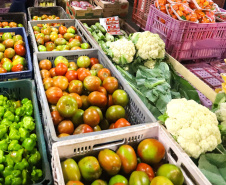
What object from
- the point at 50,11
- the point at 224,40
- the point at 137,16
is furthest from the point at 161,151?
the point at 50,11

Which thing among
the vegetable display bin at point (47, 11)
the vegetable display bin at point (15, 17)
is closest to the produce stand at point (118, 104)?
the vegetable display bin at point (15, 17)

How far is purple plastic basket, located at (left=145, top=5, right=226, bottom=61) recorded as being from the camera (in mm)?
2340

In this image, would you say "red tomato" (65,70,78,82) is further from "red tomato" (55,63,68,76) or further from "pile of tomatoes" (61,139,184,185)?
"pile of tomatoes" (61,139,184,185)

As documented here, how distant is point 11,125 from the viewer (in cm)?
166

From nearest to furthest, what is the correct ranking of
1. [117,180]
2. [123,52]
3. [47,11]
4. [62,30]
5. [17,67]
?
1. [117,180]
2. [17,67]
3. [123,52]
4. [62,30]
5. [47,11]

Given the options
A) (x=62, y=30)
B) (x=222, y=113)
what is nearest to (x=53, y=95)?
(x=222, y=113)

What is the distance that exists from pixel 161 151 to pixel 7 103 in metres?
1.40

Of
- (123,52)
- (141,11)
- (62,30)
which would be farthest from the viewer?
(141,11)

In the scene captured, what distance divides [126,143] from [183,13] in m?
1.84

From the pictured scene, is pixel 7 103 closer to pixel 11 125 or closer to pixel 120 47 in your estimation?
pixel 11 125

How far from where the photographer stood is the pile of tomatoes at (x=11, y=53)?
220cm

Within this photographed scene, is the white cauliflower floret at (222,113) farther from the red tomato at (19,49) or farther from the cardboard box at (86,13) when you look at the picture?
the cardboard box at (86,13)

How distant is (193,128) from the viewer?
4.19 ft

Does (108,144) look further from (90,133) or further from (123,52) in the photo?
(123,52)
